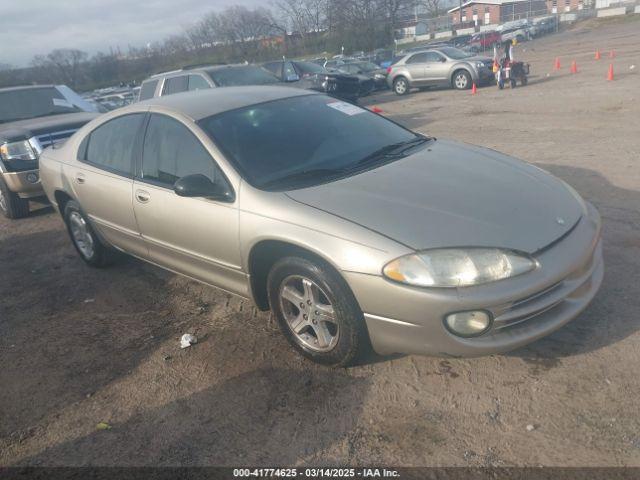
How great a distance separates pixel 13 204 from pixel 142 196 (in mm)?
4455

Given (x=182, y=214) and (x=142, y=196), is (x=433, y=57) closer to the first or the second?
(x=142, y=196)

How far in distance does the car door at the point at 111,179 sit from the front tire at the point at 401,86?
51.4ft

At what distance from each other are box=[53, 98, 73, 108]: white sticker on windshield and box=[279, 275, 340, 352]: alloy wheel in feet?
23.9

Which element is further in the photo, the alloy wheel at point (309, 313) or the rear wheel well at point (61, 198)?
the rear wheel well at point (61, 198)

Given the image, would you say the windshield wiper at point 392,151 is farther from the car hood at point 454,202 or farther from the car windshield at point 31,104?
the car windshield at point 31,104

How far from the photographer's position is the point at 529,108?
39.1ft

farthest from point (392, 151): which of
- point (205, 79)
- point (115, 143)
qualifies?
point (205, 79)

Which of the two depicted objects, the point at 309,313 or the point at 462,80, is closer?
the point at 309,313

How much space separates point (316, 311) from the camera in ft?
10.4

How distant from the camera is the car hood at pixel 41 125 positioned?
7223 mm

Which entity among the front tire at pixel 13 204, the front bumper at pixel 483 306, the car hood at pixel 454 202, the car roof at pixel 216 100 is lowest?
the front tire at pixel 13 204

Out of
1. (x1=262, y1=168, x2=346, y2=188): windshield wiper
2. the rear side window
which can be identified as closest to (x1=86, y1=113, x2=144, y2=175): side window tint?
(x1=262, y1=168, x2=346, y2=188): windshield wiper

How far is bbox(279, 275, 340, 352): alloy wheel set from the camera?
3.12 m

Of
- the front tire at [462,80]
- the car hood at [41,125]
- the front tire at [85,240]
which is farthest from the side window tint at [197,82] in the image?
the front tire at [462,80]
